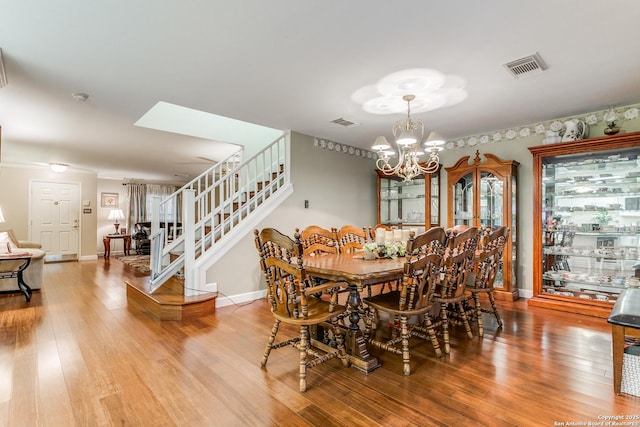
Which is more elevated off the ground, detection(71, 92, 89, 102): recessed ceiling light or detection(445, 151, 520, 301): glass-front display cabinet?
detection(71, 92, 89, 102): recessed ceiling light

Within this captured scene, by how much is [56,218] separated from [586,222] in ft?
35.8

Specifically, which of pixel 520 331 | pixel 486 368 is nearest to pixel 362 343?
pixel 486 368

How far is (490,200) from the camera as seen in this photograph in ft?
15.2

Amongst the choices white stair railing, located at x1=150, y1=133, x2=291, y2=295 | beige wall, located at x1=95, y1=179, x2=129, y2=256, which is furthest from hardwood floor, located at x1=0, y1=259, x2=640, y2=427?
beige wall, located at x1=95, y1=179, x2=129, y2=256

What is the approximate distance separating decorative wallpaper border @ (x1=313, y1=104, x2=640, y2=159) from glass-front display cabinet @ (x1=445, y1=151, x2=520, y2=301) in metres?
0.39

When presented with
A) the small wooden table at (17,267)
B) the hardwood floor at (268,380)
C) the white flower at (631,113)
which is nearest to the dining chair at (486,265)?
the hardwood floor at (268,380)

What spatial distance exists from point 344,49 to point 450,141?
3.42 metres

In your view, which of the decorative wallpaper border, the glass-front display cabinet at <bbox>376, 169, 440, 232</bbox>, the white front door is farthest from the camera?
the white front door

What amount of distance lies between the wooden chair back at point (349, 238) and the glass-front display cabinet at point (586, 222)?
2290 millimetres

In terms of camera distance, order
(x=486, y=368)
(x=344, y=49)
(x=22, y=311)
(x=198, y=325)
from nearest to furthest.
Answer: (x=486, y=368)
(x=344, y=49)
(x=198, y=325)
(x=22, y=311)

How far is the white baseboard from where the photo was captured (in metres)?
3.91

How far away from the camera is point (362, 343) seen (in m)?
2.33

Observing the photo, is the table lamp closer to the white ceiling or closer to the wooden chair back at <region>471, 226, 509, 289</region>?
the white ceiling

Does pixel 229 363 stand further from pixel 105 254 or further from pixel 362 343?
pixel 105 254
